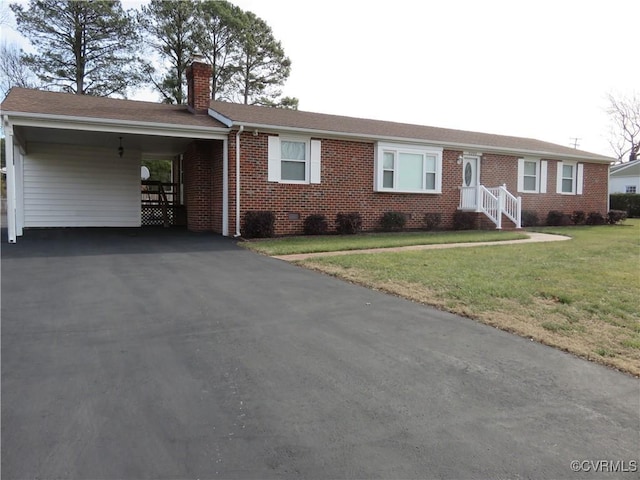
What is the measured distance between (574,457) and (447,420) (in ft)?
2.26

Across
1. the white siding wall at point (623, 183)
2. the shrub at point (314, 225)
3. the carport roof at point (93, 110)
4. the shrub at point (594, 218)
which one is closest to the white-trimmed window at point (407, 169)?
the shrub at point (314, 225)

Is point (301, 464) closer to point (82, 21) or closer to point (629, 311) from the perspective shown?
point (629, 311)

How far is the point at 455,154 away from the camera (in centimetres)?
1641

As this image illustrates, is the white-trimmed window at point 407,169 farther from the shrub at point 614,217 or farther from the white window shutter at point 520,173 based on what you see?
the shrub at point 614,217

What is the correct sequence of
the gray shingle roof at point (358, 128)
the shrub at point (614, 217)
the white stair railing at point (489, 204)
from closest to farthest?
the gray shingle roof at point (358, 128), the white stair railing at point (489, 204), the shrub at point (614, 217)

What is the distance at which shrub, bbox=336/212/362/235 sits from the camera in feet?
45.5

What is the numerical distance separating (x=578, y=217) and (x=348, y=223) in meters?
11.2

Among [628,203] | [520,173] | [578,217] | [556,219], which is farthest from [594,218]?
[628,203]

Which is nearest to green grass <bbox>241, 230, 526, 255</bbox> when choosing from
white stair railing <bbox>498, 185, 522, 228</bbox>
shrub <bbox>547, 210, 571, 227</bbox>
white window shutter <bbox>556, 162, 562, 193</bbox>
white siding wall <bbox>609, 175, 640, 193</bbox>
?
white stair railing <bbox>498, 185, 522, 228</bbox>

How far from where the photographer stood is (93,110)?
467 inches

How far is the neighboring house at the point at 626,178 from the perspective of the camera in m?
37.7

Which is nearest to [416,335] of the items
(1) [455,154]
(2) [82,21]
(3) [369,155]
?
(3) [369,155]

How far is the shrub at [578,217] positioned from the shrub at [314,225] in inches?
461

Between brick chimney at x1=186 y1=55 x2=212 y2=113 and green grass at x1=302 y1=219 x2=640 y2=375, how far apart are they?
27.5 ft
